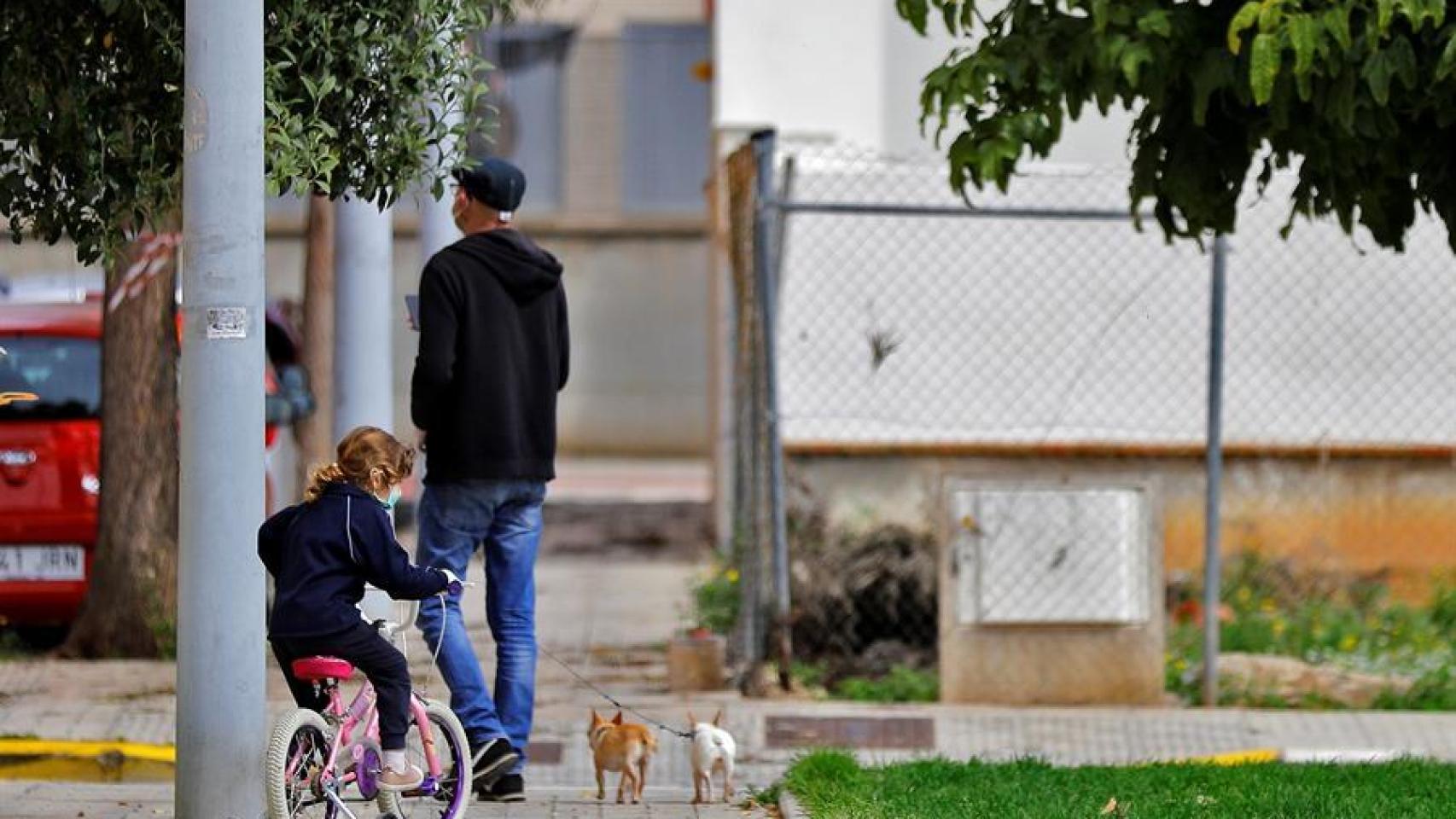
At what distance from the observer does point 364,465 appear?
5.95 meters

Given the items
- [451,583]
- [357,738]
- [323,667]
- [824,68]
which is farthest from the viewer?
[824,68]

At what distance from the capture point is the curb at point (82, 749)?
25.8 ft

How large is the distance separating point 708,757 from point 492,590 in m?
0.87

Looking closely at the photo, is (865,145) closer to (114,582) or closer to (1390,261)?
(1390,261)

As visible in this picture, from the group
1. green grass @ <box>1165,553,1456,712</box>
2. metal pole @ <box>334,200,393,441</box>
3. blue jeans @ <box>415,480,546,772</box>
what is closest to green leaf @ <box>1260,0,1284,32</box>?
blue jeans @ <box>415,480,546,772</box>

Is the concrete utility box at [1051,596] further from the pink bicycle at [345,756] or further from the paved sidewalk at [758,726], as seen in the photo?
the pink bicycle at [345,756]

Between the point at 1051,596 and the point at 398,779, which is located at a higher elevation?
the point at 1051,596

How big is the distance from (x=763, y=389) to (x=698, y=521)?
24.1ft

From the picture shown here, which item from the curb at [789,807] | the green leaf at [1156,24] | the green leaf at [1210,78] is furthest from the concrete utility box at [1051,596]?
the green leaf at [1156,24]

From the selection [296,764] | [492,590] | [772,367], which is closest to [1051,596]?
[772,367]

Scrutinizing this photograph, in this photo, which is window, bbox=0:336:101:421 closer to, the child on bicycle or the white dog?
the white dog

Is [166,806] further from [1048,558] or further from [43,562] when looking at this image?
[43,562]

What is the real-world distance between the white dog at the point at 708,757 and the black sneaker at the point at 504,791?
52cm

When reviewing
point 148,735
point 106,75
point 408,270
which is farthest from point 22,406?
point 408,270
